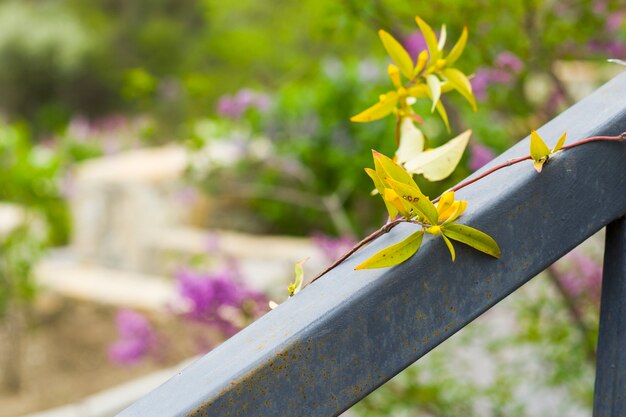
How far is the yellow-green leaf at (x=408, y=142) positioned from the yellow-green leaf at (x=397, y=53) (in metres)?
0.06

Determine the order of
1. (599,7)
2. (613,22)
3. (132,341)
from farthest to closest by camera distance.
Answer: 1. (132,341)
2. (613,22)
3. (599,7)

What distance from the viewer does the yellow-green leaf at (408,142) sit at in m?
0.74

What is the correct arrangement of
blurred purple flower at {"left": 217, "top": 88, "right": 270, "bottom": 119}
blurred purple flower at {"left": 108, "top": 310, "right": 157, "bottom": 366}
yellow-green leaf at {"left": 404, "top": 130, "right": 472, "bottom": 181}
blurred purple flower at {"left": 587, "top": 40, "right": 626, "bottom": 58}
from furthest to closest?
blurred purple flower at {"left": 217, "top": 88, "right": 270, "bottom": 119}, blurred purple flower at {"left": 108, "top": 310, "right": 157, "bottom": 366}, blurred purple flower at {"left": 587, "top": 40, "right": 626, "bottom": 58}, yellow-green leaf at {"left": 404, "top": 130, "right": 472, "bottom": 181}

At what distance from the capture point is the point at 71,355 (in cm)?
439

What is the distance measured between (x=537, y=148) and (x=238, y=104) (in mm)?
3150

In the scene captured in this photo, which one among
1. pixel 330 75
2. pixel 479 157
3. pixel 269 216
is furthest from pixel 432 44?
pixel 269 216

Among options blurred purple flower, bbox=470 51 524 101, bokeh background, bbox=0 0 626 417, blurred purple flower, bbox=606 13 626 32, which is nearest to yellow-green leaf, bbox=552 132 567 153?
bokeh background, bbox=0 0 626 417

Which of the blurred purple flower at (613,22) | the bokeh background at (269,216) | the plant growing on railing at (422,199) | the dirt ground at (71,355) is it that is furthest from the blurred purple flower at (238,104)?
the plant growing on railing at (422,199)

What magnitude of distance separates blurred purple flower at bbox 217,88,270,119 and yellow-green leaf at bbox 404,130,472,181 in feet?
9.15

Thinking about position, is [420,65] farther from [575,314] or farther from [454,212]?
[575,314]

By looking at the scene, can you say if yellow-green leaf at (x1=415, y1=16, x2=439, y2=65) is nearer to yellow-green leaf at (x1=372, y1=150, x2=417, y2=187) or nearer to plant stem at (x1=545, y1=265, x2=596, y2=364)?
yellow-green leaf at (x1=372, y1=150, x2=417, y2=187)

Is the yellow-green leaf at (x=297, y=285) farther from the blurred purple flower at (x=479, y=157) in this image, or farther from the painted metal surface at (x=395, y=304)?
the blurred purple flower at (x=479, y=157)

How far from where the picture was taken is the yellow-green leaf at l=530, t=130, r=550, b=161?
0.53 m

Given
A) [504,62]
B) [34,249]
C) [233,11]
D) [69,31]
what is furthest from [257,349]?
[69,31]
